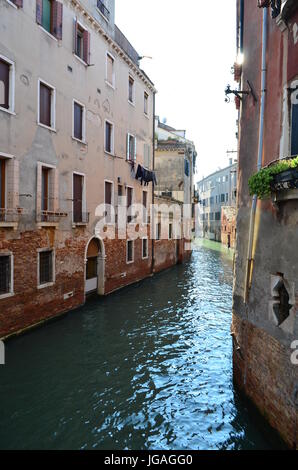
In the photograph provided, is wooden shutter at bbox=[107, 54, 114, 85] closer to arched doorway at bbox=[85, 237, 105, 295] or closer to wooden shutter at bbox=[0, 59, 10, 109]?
wooden shutter at bbox=[0, 59, 10, 109]

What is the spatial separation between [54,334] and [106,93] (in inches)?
401

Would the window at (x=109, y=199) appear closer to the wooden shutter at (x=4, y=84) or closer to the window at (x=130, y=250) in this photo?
the window at (x=130, y=250)

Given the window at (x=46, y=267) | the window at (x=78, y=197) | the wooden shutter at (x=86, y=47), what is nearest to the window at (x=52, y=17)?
the wooden shutter at (x=86, y=47)

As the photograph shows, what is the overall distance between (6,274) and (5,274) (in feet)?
0.10

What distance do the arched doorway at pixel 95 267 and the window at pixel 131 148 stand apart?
5.09 m

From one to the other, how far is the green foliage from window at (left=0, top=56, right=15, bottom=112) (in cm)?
720

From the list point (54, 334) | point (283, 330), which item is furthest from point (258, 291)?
point (54, 334)

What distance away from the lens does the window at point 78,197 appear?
12.9 m

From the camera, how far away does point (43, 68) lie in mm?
10812

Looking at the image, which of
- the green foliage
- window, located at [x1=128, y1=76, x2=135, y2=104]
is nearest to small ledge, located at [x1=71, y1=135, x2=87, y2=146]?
window, located at [x1=128, y1=76, x2=135, y2=104]

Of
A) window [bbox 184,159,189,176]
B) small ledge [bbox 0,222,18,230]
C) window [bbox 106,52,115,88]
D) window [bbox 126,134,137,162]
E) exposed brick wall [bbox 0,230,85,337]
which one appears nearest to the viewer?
small ledge [bbox 0,222,18,230]

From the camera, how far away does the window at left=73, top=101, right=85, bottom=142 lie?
42.1 feet
